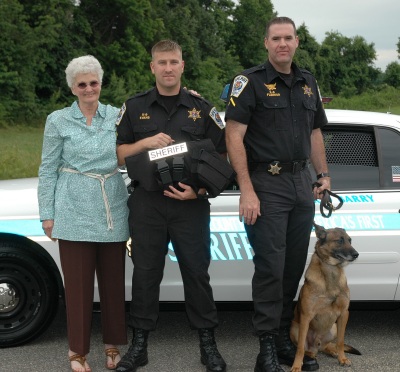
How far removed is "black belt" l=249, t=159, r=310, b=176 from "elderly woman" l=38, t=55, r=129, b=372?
77 centimetres

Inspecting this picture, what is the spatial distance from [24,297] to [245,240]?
1.43 meters

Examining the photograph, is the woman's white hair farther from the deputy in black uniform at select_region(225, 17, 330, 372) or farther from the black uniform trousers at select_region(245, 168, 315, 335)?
the black uniform trousers at select_region(245, 168, 315, 335)

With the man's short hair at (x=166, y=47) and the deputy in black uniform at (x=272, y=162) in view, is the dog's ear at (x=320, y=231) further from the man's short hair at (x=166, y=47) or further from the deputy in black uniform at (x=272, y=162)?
the man's short hair at (x=166, y=47)

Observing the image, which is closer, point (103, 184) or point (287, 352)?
point (103, 184)

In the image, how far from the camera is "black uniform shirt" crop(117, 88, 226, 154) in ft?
11.6

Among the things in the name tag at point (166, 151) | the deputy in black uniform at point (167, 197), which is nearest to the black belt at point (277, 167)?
the deputy in black uniform at point (167, 197)

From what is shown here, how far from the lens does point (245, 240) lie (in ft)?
13.0

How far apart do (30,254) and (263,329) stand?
1514mm

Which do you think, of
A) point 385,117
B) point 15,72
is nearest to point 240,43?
point 15,72

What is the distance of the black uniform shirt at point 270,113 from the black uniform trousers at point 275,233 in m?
0.14

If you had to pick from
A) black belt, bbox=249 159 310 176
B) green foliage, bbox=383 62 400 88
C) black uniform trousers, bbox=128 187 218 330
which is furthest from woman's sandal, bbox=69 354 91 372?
green foliage, bbox=383 62 400 88

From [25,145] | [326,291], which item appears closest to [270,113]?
[326,291]

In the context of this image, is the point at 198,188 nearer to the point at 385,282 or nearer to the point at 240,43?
the point at 385,282

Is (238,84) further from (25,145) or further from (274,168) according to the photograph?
(25,145)
